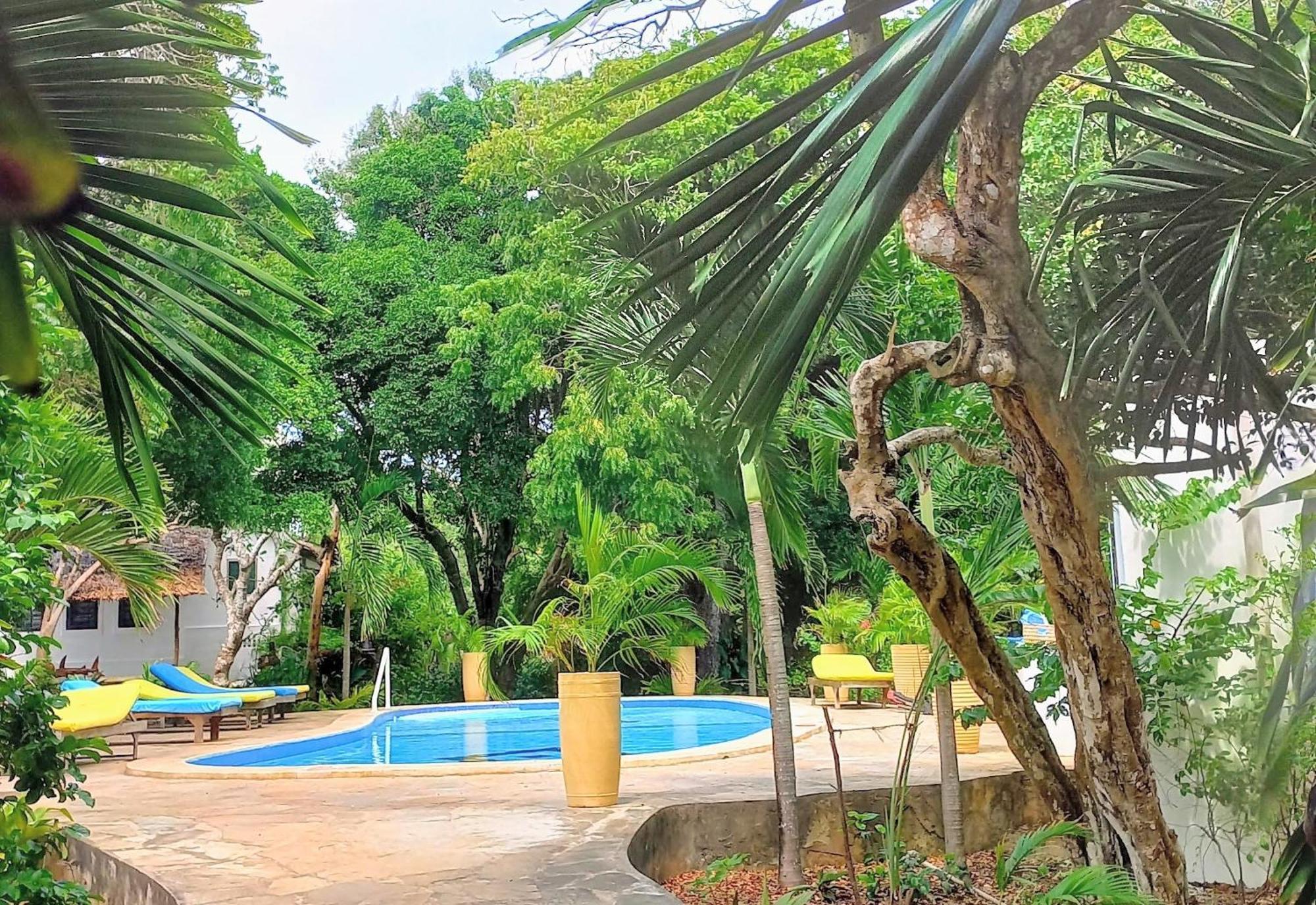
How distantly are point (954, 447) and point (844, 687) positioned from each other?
27.1 feet

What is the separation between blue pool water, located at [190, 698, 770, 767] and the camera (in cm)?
941

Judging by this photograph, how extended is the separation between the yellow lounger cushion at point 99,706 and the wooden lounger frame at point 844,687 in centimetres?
651

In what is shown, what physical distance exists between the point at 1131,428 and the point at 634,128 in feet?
10.1

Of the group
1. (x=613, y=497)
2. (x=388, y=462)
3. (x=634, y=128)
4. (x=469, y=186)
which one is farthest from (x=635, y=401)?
(x=634, y=128)

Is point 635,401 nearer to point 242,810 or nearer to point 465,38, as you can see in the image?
point 242,810

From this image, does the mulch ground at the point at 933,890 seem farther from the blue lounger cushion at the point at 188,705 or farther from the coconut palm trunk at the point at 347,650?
the coconut palm trunk at the point at 347,650

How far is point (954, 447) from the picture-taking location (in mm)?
3764

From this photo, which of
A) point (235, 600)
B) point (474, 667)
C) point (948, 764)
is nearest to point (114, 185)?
point (948, 764)

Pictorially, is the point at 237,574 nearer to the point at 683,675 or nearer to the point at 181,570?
the point at 181,570

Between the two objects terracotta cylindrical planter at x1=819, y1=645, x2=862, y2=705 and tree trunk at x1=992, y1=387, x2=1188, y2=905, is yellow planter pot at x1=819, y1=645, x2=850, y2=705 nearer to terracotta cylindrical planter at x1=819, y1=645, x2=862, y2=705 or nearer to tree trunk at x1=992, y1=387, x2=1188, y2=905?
terracotta cylindrical planter at x1=819, y1=645, x2=862, y2=705

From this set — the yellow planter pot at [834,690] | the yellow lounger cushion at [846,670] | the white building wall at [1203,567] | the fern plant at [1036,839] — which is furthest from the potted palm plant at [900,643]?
the fern plant at [1036,839]

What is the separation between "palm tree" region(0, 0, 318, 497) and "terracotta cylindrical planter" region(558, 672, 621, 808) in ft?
11.5

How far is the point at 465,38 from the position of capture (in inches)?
851

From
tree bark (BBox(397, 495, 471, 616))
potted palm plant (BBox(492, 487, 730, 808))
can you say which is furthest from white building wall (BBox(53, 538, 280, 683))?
potted palm plant (BBox(492, 487, 730, 808))
